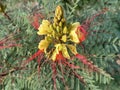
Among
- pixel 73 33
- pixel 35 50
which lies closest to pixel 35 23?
pixel 35 50

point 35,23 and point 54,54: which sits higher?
point 35,23

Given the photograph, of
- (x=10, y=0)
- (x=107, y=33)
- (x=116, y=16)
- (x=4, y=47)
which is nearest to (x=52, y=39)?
(x=4, y=47)

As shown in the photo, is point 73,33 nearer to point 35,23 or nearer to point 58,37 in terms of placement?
point 58,37

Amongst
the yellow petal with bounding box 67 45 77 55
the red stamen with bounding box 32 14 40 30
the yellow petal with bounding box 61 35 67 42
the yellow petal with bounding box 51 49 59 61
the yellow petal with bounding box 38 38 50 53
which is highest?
the red stamen with bounding box 32 14 40 30

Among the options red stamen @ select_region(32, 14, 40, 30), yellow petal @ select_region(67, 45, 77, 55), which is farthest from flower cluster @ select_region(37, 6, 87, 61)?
red stamen @ select_region(32, 14, 40, 30)

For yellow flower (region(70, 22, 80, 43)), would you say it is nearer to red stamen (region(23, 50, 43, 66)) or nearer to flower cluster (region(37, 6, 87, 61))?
flower cluster (region(37, 6, 87, 61))

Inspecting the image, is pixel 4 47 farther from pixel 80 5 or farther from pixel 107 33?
pixel 80 5

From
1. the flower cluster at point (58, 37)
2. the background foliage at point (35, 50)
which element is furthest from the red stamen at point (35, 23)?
the flower cluster at point (58, 37)
